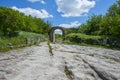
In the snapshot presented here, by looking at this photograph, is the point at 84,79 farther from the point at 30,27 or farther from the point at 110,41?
the point at 30,27

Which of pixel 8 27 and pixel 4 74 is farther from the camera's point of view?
pixel 8 27

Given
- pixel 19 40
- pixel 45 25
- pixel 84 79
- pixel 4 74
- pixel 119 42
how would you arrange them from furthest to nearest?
pixel 45 25, pixel 119 42, pixel 19 40, pixel 4 74, pixel 84 79

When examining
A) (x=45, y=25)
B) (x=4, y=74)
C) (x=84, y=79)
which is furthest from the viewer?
(x=45, y=25)

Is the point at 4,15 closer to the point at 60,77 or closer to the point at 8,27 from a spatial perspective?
the point at 8,27

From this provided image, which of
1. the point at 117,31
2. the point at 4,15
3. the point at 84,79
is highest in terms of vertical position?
the point at 4,15

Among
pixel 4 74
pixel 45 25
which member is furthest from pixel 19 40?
pixel 45 25

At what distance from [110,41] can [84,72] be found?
2269 cm

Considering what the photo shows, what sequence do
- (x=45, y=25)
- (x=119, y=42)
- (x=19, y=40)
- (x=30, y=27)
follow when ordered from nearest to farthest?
(x=19, y=40), (x=119, y=42), (x=30, y=27), (x=45, y=25)

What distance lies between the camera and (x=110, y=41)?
30.2 meters

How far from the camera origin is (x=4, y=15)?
3008cm

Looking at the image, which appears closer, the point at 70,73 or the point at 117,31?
the point at 70,73

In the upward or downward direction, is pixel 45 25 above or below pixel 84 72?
above

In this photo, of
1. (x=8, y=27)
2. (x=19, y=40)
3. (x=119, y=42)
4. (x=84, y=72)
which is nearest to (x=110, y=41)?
(x=119, y=42)

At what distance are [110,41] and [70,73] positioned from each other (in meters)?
23.0
